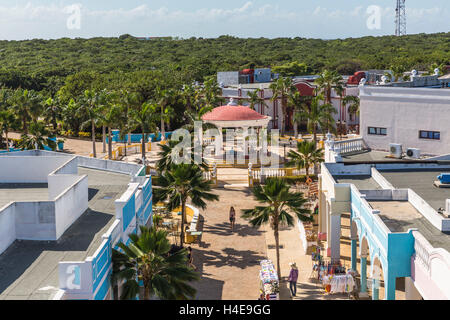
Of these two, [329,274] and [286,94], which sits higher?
[286,94]

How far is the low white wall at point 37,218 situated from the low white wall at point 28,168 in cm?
801

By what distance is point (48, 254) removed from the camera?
753 inches

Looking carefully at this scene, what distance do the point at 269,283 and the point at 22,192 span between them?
443 inches

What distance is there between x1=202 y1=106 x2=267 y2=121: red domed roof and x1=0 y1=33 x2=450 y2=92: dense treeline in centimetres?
3788

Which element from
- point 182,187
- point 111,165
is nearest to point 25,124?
point 111,165

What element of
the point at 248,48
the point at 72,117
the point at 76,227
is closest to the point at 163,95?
the point at 72,117

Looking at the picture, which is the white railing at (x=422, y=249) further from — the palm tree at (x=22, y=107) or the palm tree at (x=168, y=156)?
the palm tree at (x=22, y=107)

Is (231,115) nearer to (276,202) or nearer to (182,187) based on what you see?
(182,187)

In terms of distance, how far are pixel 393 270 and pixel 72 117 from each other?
5319cm

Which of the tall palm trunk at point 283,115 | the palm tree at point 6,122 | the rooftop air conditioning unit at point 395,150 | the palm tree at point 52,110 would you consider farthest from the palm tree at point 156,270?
the palm tree at point 52,110

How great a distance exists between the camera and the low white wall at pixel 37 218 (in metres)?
20.0

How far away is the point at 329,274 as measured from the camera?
26484mm

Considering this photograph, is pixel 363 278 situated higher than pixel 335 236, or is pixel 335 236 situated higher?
pixel 335 236
